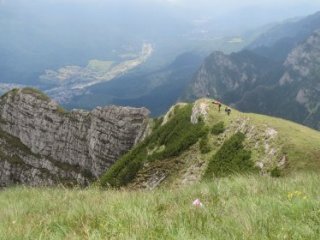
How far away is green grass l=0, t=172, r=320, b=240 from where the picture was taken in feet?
23.2

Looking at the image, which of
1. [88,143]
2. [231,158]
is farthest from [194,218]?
[88,143]

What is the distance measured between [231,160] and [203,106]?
21.2m

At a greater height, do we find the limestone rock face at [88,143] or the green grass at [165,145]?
the green grass at [165,145]

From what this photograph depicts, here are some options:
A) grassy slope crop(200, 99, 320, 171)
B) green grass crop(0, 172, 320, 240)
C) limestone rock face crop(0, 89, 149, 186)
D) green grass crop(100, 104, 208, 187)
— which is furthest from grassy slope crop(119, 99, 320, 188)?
limestone rock face crop(0, 89, 149, 186)

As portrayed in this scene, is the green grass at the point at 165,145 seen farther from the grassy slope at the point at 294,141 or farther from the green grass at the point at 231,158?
the green grass at the point at 231,158

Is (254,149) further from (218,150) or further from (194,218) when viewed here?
(194,218)

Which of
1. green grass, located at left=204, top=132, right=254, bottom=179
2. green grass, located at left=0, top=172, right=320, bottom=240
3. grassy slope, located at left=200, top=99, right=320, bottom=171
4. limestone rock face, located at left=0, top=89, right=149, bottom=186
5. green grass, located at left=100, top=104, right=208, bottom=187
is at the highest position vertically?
green grass, located at left=0, top=172, right=320, bottom=240

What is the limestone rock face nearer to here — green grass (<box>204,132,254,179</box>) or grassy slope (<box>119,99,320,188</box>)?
grassy slope (<box>119,99,320,188</box>)

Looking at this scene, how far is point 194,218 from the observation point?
27.2 feet

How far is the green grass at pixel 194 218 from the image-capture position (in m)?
7.07

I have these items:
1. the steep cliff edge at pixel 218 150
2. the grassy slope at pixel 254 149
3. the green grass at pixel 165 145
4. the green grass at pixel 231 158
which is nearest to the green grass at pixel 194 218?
the steep cliff edge at pixel 218 150

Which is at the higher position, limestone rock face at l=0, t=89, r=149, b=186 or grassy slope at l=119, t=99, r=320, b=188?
grassy slope at l=119, t=99, r=320, b=188

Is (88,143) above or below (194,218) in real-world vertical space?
below

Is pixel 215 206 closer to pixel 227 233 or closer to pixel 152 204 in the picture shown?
pixel 152 204
